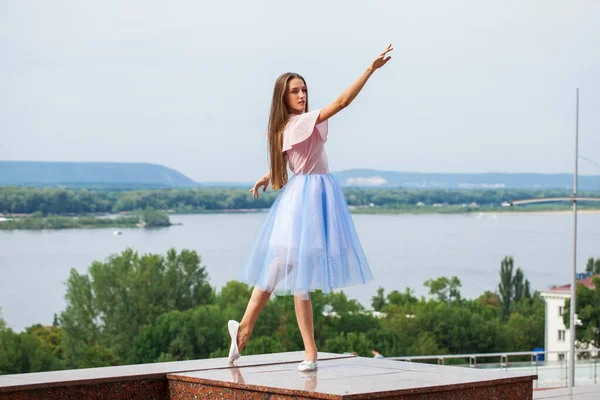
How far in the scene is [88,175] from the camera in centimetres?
9812

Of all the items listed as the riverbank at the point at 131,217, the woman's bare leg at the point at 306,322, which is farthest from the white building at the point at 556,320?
the woman's bare leg at the point at 306,322

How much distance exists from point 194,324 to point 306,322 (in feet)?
185

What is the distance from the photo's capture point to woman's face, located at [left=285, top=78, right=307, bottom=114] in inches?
242

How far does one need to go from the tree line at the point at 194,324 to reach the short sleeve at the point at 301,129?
5006cm

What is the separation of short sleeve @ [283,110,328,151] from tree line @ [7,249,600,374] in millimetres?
50061

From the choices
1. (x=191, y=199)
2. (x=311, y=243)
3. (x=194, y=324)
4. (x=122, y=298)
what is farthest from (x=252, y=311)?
(x=191, y=199)

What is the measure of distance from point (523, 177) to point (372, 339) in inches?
1545

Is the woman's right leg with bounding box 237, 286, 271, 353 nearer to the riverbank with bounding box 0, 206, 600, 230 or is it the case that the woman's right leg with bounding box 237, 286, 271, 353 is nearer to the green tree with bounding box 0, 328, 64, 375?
the green tree with bounding box 0, 328, 64, 375

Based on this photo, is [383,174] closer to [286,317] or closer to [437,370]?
[286,317]

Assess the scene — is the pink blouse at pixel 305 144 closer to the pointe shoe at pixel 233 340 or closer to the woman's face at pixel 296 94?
the woman's face at pixel 296 94

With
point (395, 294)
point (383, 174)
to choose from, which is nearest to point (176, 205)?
point (383, 174)

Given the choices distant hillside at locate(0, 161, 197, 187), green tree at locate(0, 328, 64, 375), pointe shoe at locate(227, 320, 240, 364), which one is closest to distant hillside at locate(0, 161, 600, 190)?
distant hillside at locate(0, 161, 197, 187)

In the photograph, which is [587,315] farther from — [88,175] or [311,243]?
[311,243]

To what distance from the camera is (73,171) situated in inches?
3723
